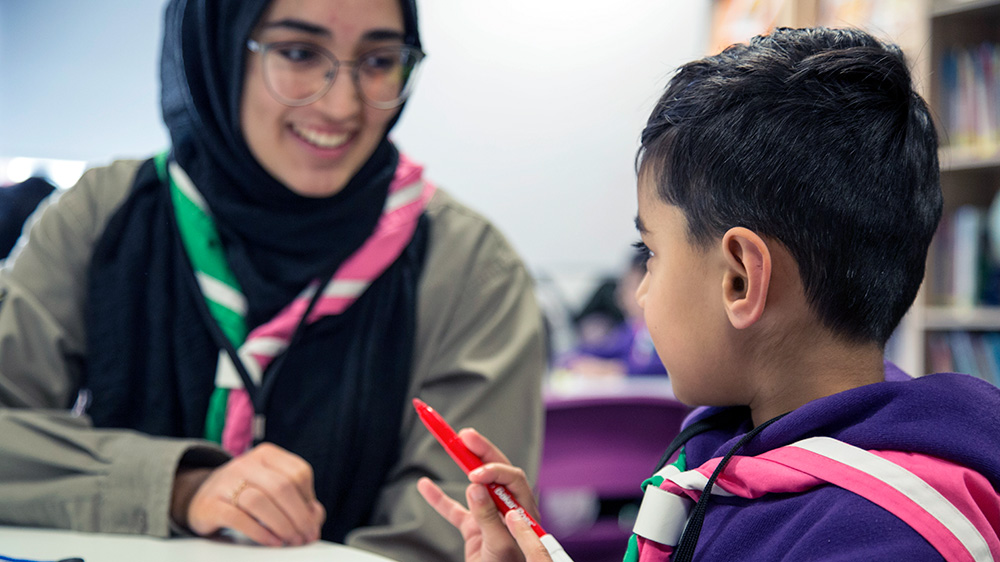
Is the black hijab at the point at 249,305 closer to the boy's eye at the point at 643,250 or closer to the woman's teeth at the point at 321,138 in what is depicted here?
the woman's teeth at the point at 321,138

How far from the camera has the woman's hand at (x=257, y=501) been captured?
81cm

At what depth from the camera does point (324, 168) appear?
1119mm

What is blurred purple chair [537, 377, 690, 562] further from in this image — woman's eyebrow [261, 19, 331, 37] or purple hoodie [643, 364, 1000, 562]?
purple hoodie [643, 364, 1000, 562]

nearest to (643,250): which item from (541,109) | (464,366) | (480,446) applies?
(480,446)

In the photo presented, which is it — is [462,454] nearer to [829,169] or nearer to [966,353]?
[829,169]

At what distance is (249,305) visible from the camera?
1.10 meters

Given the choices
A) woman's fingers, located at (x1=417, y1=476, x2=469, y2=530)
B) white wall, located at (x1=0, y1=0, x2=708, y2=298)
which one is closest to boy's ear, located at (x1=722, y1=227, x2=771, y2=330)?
woman's fingers, located at (x1=417, y1=476, x2=469, y2=530)

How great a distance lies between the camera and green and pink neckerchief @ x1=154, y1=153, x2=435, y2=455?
107cm

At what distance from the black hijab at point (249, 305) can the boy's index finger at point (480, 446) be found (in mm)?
392

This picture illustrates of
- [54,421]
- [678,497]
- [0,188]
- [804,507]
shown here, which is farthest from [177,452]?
[0,188]

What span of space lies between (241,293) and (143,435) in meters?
0.24

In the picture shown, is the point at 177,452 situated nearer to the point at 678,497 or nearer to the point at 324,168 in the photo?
the point at 324,168

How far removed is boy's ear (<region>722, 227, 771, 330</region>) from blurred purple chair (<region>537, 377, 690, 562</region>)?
171 cm

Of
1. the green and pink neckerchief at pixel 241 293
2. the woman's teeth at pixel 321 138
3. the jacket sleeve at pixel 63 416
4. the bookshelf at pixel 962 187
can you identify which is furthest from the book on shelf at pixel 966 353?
the jacket sleeve at pixel 63 416
